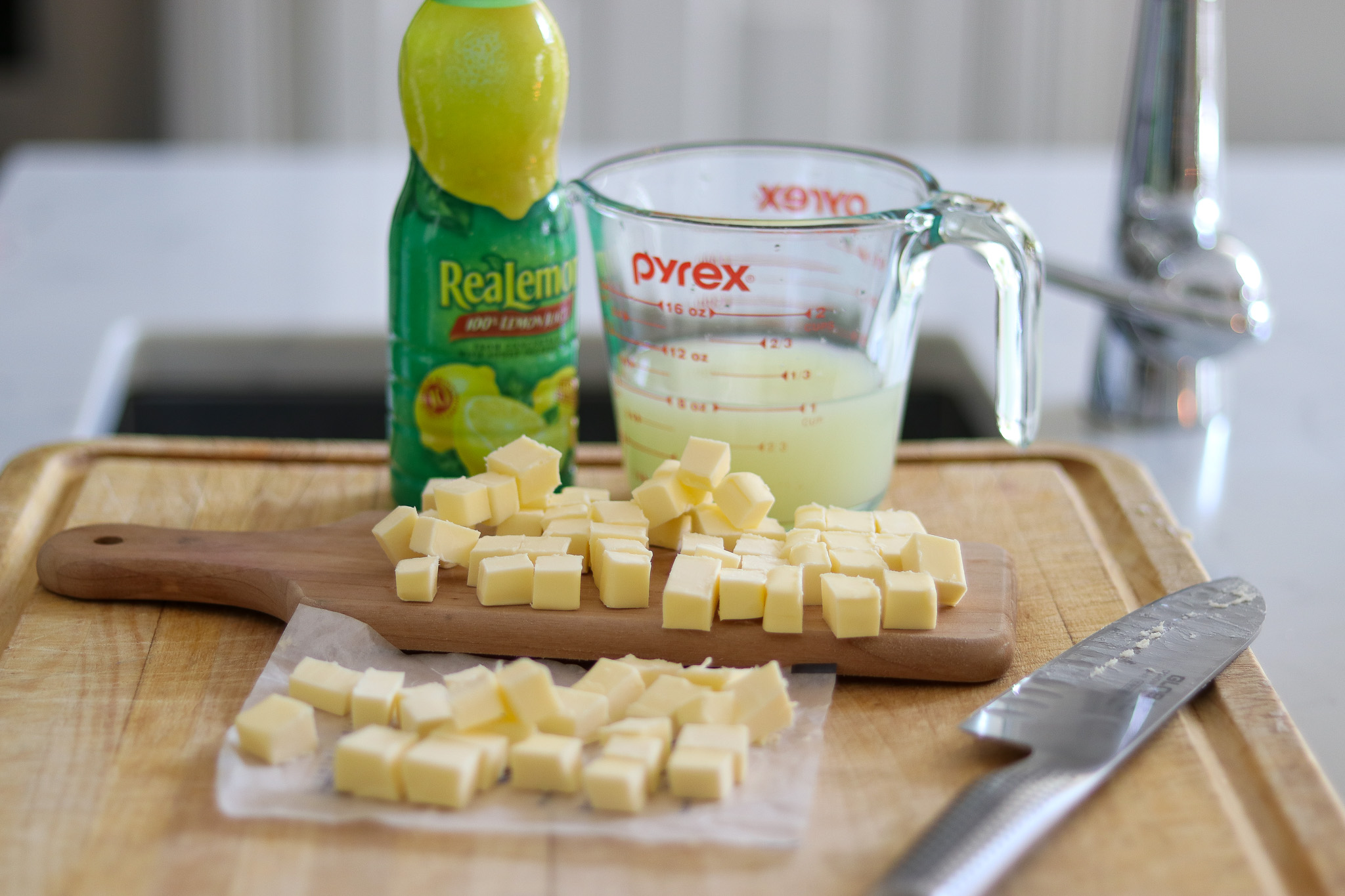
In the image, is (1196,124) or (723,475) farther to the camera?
(1196,124)

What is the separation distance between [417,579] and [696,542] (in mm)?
218

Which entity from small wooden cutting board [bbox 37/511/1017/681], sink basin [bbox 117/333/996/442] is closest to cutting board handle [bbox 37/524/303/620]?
small wooden cutting board [bbox 37/511/1017/681]

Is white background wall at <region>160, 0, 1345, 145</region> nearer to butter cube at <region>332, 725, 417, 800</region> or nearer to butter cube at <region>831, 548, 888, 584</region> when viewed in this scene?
butter cube at <region>831, 548, 888, 584</region>

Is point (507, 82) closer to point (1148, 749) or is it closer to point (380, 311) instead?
point (1148, 749)

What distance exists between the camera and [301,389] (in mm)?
1776

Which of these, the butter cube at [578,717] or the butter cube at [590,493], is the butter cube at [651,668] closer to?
the butter cube at [578,717]

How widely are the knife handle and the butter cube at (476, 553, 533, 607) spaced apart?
371 mm

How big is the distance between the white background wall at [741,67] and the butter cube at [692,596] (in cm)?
296

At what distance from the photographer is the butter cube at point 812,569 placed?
1.01 m

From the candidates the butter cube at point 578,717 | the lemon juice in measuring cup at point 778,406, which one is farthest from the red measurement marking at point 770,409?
the butter cube at point 578,717

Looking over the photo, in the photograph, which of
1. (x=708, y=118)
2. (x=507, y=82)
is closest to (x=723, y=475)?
(x=507, y=82)

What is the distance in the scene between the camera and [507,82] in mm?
1038

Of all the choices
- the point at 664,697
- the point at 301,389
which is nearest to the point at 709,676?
the point at 664,697

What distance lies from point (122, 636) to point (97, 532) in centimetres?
12
